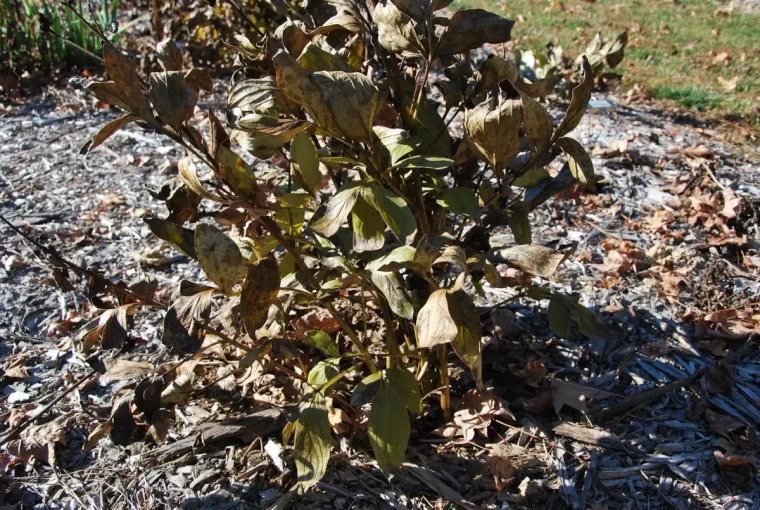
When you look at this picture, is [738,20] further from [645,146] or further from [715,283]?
[715,283]

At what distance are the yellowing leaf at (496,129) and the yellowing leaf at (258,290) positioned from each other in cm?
58

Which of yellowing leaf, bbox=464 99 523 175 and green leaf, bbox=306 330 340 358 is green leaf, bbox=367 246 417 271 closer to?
yellowing leaf, bbox=464 99 523 175

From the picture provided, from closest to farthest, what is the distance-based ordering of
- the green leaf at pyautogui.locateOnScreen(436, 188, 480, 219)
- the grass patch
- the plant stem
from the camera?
the green leaf at pyautogui.locateOnScreen(436, 188, 480, 219) → the plant stem → the grass patch

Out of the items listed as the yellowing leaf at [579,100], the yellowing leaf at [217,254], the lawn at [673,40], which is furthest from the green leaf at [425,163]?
the lawn at [673,40]

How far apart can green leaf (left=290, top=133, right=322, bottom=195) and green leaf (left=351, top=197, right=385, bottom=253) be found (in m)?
0.22

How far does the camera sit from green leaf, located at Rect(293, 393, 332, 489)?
1804 millimetres

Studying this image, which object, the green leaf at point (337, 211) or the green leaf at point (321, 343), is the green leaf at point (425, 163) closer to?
the green leaf at point (337, 211)

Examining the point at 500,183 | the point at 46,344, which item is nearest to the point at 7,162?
the point at 46,344

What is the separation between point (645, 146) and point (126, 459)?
3557 mm

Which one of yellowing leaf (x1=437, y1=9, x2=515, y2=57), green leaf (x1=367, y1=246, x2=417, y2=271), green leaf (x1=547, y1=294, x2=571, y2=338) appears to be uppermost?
yellowing leaf (x1=437, y1=9, x2=515, y2=57)

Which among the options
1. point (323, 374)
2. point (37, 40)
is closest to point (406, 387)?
point (323, 374)

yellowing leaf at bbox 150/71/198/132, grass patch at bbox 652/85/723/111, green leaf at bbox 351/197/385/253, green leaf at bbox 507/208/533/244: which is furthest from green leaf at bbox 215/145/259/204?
grass patch at bbox 652/85/723/111

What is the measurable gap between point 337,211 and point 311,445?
0.68 m

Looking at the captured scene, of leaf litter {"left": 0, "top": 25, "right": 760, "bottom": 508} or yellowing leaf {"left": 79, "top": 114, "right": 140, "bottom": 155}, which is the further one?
leaf litter {"left": 0, "top": 25, "right": 760, "bottom": 508}
